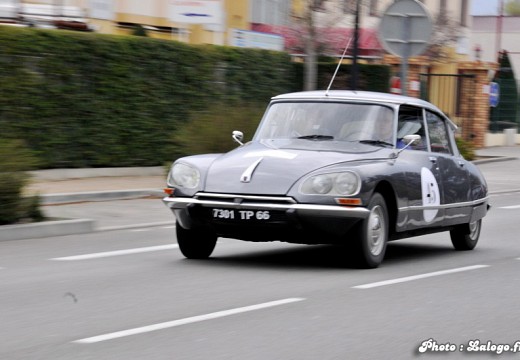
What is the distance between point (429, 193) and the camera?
11.4 metres

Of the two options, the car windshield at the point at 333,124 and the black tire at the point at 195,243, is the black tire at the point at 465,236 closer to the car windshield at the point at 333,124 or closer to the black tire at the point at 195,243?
the car windshield at the point at 333,124

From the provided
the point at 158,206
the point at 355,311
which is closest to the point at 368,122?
the point at 355,311

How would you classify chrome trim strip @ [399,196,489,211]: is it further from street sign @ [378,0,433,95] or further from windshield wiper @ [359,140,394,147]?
street sign @ [378,0,433,95]

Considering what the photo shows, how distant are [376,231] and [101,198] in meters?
8.19

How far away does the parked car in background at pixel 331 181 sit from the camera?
9945 mm

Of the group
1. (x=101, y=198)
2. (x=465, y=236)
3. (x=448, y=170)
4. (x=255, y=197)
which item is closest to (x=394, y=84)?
(x=101, y=198)

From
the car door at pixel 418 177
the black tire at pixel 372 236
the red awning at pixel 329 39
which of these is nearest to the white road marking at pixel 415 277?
the black tire at pixel 372 236

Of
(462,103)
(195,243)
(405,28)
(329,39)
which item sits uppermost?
(405,28)

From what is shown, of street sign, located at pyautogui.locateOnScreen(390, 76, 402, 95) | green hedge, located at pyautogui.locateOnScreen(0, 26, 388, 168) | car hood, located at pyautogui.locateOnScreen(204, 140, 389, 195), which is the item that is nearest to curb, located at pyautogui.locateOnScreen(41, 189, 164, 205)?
green hedge, located at pyautogui.locateOnScreen(0, 26, 388, 168)

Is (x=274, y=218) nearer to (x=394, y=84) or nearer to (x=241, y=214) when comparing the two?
(x=241, y=214)

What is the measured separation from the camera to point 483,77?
39.9 m

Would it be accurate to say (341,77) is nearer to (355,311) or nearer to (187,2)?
(187,2)

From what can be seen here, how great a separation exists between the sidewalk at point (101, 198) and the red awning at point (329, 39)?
518 inches

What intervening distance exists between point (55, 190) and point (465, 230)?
7.70 metres
